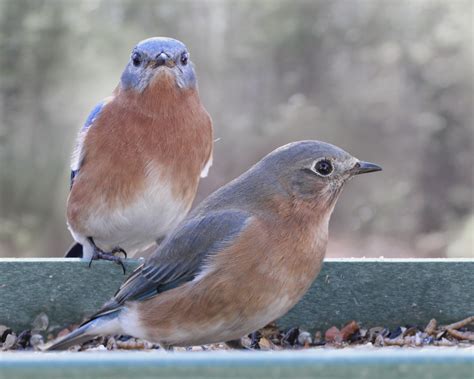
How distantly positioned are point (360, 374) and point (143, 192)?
3.14 metres

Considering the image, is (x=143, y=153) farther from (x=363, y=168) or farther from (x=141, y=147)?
(x=363, y=168)

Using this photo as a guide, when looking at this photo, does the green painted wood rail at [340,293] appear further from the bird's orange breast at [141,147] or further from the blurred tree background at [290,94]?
the blurred tree background at [290,94]

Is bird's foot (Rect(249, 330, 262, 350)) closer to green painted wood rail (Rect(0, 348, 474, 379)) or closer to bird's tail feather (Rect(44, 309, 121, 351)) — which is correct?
bird's tail feather (Rect(44, 309, 121, 351))

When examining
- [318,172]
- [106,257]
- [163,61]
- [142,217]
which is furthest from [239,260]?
[163,61]

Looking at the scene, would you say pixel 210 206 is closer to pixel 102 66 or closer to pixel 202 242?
pixel 202 242

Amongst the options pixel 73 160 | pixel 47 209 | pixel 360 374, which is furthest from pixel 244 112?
pixel 360 374

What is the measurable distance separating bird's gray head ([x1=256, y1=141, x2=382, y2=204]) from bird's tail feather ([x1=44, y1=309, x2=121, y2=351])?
1.10 metres

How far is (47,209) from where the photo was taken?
12.5 metres

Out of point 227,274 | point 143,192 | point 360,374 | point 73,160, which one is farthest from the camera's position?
point 73,160

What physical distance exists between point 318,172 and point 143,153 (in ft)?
4.12

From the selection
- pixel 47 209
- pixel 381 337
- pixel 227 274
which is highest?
pixel 227 274

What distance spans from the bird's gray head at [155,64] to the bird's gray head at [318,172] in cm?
120

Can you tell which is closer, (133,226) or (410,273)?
(410,273)

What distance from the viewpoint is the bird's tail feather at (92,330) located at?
5078mm
